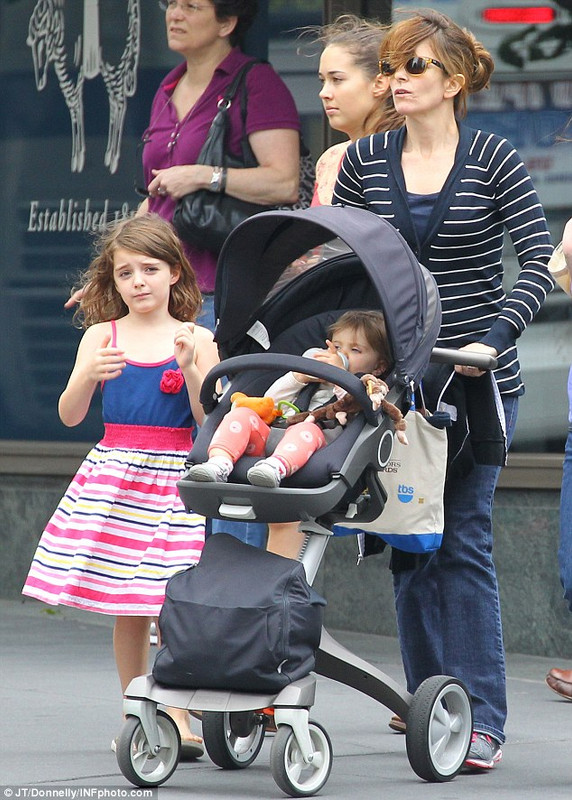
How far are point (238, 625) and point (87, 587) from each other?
2.75 feet

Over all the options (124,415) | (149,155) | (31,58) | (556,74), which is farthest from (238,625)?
(31,58)

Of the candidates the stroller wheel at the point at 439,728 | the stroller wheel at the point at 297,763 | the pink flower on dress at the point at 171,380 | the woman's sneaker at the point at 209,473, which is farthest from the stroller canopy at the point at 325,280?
the stroller wheel at the point at 297,763

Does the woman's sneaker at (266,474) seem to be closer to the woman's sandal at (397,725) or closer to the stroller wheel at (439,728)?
the stroller wheel at (439,728)

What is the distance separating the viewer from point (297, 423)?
4.59m

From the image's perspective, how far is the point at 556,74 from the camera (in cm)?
720

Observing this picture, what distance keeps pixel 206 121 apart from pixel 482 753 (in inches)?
117

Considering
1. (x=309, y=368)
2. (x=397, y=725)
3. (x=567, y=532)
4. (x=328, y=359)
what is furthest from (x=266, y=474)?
(x=397, y=725)

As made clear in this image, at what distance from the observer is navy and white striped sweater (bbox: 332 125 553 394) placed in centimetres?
505

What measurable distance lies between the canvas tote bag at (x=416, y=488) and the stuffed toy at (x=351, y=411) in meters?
0.18

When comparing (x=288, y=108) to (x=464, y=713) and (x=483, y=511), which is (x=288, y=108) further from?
(x=464, y=713)

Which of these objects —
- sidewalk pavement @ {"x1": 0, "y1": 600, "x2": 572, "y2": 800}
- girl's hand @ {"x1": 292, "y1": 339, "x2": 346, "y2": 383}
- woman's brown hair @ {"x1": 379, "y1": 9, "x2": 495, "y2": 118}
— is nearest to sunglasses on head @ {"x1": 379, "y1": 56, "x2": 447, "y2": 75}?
woman's brown hair @ {"x1": 379, "y1": 9, "x2": 495, "y2": 118}

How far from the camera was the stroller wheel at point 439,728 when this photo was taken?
4.66 meters

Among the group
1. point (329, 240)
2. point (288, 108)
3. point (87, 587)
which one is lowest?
point (87, 587)

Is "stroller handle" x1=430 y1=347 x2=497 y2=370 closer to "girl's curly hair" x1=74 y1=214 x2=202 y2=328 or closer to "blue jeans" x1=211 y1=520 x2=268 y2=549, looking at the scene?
"girl's curly hair" x1=74 y1=214 x2=202 y2=328
